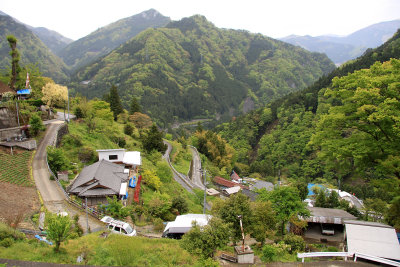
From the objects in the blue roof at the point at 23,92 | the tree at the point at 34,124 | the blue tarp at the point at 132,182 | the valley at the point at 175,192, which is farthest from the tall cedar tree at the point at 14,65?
the blue tarp at the point at 132,182

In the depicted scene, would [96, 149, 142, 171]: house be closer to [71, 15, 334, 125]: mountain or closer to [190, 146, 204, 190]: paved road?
[190, 146, 204, 190]: paved road

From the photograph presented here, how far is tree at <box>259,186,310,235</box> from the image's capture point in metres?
Result: 15.2

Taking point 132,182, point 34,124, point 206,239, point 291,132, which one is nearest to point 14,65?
point 34,124

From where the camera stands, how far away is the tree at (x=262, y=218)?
45.4 feet

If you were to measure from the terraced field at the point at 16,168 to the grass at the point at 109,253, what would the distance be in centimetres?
889

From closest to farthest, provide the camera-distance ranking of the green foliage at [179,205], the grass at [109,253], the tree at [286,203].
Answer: the grass at [109,253], the tree at [286,203], the green foliage at [179,205]

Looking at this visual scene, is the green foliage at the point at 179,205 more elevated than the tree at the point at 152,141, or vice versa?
the tree at the point at 152,141

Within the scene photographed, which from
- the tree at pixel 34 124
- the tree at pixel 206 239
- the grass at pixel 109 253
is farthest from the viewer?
the tree at pixel 34 124

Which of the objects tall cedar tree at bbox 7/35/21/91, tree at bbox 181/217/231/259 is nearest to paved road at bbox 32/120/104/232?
tree at bbox 181/217/231/259

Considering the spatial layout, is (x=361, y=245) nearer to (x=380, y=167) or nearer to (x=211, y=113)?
(x=380, y=167)

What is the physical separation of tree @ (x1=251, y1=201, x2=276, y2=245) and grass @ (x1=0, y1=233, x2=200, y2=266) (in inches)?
159

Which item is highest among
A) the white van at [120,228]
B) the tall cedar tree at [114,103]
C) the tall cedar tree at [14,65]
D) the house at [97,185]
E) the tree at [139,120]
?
the tall cedar tree at [14,65]

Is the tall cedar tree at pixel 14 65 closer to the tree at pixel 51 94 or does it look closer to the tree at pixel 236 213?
the tree at pixel 51 94

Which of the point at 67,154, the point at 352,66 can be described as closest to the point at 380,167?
the point at 67,154
